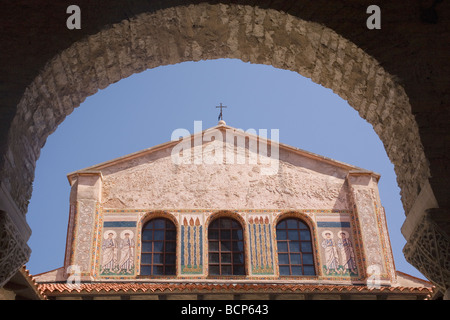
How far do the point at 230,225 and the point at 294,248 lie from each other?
1592 millimetres

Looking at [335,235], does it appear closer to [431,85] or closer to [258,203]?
[258,203]

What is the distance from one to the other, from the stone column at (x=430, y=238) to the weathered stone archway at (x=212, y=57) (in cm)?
5

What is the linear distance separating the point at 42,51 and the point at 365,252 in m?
9.95

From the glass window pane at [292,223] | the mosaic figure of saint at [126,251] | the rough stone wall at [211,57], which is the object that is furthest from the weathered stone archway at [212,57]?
the glass window pane at [292,223]

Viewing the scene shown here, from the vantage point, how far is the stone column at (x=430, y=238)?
11.5ft

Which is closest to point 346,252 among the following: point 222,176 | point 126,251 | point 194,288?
point 222,176

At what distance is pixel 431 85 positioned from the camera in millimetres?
3896

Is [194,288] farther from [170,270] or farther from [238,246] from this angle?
[238,246]

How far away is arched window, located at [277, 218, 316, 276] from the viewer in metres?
12.4

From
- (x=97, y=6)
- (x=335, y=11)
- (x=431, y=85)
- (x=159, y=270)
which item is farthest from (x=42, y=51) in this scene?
(x=159, y=270)

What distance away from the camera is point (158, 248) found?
12617 mm

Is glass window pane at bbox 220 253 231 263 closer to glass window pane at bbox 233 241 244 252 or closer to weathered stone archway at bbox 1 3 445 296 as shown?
glass window pane at bbox 233 241 244 252

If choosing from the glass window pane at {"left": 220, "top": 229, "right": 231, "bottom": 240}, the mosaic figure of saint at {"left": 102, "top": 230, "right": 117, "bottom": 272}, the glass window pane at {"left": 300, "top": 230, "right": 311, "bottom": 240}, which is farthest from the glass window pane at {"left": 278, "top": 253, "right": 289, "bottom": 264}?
the mosaic figure of saint at {"left": 102, "top": 230, "right": 117, "bottom": 272}

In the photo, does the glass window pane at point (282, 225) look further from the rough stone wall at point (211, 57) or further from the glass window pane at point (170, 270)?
the rough stone wall at point (211, 57)
